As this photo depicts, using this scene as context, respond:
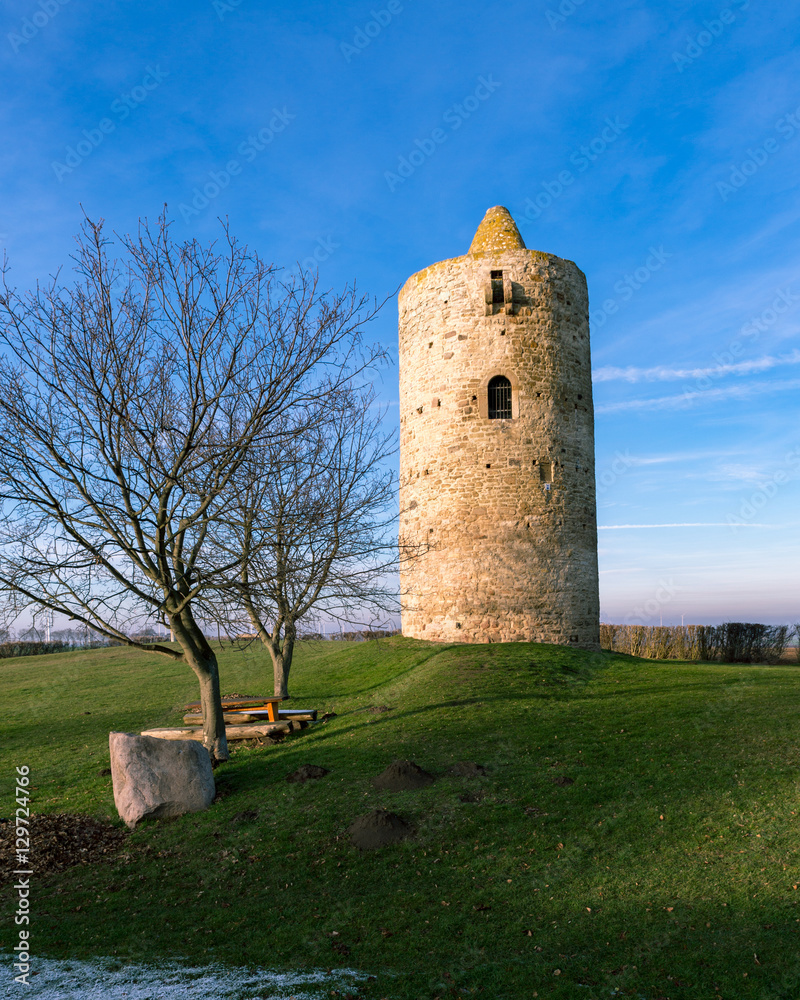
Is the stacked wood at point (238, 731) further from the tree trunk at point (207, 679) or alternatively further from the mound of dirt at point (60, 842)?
the mound of dirt at point (60, 842)

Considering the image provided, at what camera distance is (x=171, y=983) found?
500 centimetres

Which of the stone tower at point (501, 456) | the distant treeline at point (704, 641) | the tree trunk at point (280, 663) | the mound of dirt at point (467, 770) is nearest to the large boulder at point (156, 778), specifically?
the mound of dirt at point (467, 770)

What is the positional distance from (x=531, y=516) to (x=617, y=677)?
15.9ft

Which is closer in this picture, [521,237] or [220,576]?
[220,576]

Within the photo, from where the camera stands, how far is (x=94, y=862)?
7.51 m

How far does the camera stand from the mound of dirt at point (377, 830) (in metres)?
7.21

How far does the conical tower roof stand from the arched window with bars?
3809 millimetres

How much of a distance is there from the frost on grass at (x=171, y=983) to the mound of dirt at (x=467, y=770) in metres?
3.79

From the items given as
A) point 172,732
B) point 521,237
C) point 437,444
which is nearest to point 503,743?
point 172,732

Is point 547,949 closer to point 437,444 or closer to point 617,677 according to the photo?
point 617,677

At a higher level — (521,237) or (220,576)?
(521,237)

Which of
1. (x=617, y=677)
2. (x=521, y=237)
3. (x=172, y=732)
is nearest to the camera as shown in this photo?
(x=172, y=732)

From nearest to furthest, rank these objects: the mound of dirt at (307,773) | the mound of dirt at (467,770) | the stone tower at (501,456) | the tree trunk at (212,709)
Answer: the mound of dirt at (467,770)
the mound of dirt at (307,773)
the tree trunk at (212,709)
the stone tower at (501,456)

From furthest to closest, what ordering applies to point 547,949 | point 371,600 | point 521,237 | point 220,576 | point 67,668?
point 67,668 → point 521,237 → point 371,600 → point 220,576 → point 547,949
